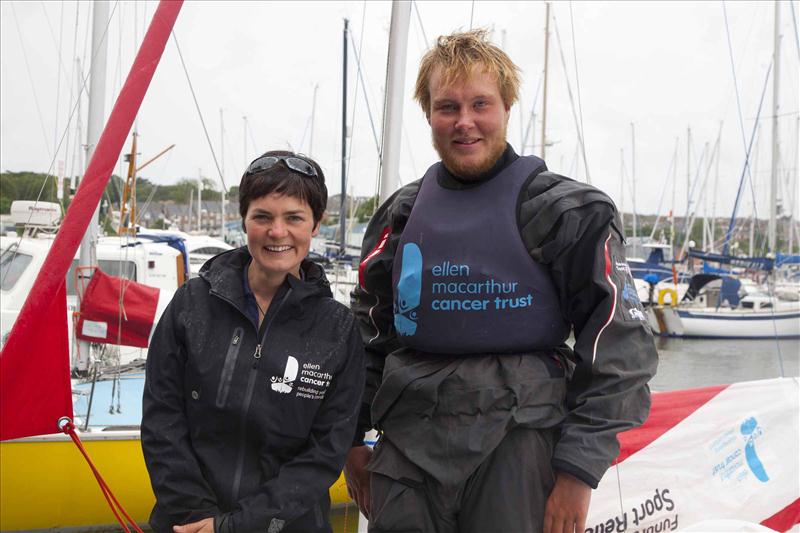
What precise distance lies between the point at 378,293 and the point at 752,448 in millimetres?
2389

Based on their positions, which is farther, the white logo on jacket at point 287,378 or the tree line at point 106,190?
the tree line at point 106,190

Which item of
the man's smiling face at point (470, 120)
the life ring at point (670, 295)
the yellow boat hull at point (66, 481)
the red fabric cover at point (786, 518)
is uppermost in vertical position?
the man's smiling face at point (470, 120)

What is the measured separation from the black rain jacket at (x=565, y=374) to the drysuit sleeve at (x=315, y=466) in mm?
100

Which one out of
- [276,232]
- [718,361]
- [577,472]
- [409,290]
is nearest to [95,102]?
[276,232]

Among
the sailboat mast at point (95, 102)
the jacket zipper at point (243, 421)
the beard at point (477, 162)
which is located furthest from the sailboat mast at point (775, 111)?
the jacket zipper at point (243, 421)

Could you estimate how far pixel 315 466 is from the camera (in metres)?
1.98

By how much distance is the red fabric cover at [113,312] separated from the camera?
593 cm

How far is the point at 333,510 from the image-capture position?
5430 millimetres

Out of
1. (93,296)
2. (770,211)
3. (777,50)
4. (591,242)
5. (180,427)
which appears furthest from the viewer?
(770,211)

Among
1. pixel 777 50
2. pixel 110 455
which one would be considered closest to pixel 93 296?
pixel 110 455

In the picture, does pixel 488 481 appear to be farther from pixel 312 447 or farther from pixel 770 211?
pixel 770 211

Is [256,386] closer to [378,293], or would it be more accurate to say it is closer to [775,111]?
[378,293]

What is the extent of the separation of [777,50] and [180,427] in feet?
77.1

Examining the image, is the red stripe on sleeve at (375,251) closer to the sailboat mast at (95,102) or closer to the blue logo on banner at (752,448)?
the blue logo on banner at (752,448)
